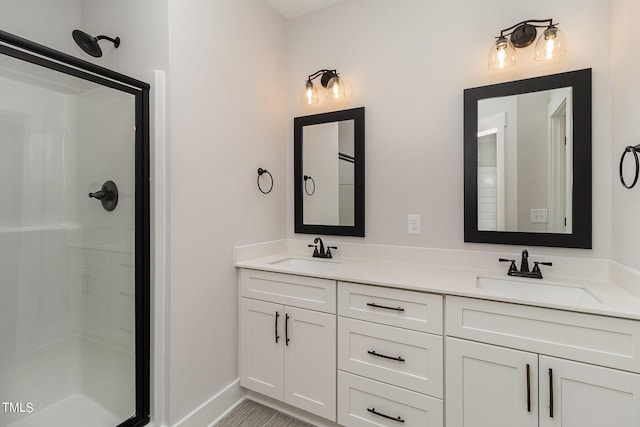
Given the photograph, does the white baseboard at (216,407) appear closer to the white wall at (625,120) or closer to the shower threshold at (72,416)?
the shower threshold at (72,416)

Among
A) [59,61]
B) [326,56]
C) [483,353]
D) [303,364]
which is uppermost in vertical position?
[326,56]

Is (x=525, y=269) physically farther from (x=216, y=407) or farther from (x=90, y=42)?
(x=90, y=42)

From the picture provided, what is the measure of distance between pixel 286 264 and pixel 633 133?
195 centimetres

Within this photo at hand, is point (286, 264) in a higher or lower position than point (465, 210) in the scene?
lower

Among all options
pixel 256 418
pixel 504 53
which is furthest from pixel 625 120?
pixel 256 418

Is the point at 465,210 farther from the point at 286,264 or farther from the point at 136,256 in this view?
the point at 136,256

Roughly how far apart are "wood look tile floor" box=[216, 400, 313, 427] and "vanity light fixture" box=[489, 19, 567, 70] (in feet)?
7.68

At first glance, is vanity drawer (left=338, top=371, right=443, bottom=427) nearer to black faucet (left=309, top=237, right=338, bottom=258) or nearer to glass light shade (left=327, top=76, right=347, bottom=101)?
black faucet (left=309, top=237, right=338, bottom=258)

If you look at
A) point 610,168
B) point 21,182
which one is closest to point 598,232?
point 610,168

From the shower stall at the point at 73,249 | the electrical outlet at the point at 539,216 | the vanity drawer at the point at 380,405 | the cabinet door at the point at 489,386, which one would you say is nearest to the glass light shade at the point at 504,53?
the electrical outlet at the point at 539,216

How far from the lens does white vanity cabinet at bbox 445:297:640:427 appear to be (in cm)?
112

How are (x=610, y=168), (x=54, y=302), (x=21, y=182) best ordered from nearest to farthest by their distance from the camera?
(x=610, y=168) → (x=21, y=182) → (x=54, y=302)

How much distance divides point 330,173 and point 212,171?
0.86 m

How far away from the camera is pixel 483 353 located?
4.34 feet
